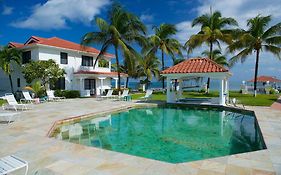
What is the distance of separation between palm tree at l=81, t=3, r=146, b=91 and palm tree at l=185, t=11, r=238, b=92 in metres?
6.87

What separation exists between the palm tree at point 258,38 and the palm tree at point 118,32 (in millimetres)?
10880

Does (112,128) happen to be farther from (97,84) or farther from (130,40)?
(97,84)

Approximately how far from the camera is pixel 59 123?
11.1m

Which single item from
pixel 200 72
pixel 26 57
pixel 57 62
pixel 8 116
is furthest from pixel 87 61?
pixel 8 116

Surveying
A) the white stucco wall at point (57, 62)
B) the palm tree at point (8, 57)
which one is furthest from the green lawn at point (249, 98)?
the palm tree at point (8, 57)

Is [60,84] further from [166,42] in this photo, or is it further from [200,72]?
[200,72]

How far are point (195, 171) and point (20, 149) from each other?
16.3ft

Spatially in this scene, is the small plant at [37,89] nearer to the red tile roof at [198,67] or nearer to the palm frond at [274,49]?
the red tile roof at [198,67]

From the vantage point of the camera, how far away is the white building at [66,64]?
82.1 feet

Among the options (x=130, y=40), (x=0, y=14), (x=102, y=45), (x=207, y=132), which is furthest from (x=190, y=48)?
(x=0, y=14)

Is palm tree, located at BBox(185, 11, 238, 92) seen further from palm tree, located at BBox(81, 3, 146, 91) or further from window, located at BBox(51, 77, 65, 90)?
window, located at BBox(51, 77, 65, 90)

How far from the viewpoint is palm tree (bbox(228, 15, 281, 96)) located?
23.6 meters

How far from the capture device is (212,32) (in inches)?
1066

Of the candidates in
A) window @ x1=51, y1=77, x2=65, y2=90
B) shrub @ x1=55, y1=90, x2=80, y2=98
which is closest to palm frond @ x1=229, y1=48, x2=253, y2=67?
shrub @ x1=55, y1=90, x2=80, y2=98
